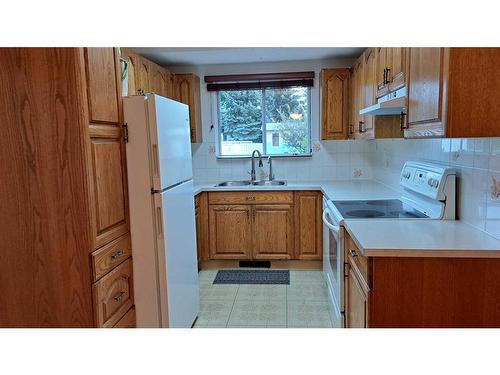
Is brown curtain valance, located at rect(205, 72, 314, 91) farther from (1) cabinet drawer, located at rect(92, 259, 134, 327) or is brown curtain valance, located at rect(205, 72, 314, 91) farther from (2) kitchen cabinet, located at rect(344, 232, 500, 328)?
(2) kitchen cabinet, located at rect(344, 232, 500, 328)

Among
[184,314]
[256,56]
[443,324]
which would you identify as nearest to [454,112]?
[443,324]

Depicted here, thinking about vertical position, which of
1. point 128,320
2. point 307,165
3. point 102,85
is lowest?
point 128,320

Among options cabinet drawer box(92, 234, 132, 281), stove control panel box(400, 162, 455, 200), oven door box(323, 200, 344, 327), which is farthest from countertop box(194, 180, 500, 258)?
cabinet drawer box(92, 234, 132, 281)

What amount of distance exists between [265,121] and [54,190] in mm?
2984

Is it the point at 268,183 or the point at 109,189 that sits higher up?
the point at 109,189

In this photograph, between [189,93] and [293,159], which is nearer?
[189,93]

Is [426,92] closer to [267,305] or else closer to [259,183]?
[267,305]

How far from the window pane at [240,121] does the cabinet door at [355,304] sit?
2.47 metres

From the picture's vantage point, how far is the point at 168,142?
86.9 inches

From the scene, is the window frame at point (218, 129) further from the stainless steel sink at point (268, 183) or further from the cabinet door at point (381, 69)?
the cabinet door at point (381, 69)

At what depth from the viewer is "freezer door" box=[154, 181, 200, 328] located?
2.12 metres

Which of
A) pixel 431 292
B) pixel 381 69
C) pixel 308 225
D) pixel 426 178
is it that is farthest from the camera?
pixel 308 225

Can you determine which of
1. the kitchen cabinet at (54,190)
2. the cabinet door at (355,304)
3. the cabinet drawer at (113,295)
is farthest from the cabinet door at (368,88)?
the cabinet drawer at (113,295)

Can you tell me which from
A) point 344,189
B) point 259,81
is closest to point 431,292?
point 344,189
